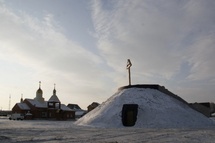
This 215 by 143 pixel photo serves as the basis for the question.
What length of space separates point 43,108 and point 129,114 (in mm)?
44966

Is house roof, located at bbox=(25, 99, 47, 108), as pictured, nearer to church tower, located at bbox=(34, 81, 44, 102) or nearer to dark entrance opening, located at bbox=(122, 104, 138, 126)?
church tower, located at bbox=(34, 81, 44, 102)

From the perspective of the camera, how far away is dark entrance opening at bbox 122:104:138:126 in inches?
1362

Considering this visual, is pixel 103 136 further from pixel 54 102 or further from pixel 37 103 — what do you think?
pixel 37 103

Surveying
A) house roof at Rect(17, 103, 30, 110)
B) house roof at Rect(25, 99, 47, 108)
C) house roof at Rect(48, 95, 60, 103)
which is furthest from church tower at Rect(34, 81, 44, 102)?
house roof at Rect(17, 103, 30, 110)

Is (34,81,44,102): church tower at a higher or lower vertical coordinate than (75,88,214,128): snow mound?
higher

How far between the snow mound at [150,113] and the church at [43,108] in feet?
120

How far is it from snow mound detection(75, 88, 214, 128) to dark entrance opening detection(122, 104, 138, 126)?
0.43m

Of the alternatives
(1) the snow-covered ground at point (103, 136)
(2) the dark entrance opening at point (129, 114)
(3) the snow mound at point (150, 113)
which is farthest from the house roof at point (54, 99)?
→ (1) the snow-covered ground at point (103, 136)

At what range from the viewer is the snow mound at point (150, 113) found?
33906mm

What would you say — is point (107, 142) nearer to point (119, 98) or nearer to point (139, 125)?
point (139, 125)

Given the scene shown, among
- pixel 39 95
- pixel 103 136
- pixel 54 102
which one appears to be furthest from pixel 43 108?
pixel 103 136

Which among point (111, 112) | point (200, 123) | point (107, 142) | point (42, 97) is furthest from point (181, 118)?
point (42, 97)

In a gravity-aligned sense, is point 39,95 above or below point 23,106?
above

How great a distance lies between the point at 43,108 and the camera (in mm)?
75562
